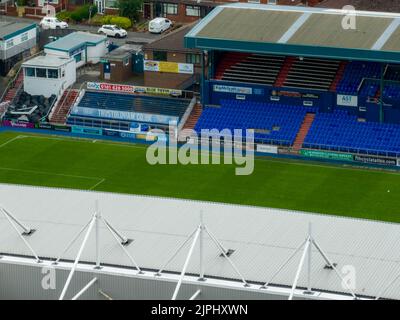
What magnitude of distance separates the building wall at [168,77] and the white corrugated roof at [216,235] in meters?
32.2

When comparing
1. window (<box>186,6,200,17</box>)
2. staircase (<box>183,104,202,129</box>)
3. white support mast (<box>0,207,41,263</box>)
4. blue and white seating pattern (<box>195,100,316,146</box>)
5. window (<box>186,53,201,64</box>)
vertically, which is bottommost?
staircase (<box>183,104,202,129</box>)

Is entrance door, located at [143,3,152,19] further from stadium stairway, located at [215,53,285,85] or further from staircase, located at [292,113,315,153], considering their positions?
staircase, located at [292,113,315,153]

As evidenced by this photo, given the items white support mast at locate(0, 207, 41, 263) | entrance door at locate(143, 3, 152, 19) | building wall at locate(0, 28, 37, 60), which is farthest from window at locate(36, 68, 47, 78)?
white support mast at locate(0, 207, 41, 263)

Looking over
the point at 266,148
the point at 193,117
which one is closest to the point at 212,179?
the point at 266,148

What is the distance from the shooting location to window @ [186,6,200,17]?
10903cm

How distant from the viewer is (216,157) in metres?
85.6

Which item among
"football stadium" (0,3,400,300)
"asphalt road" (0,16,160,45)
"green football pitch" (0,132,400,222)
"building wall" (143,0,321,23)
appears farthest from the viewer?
"building wall" (143,0,321,23)

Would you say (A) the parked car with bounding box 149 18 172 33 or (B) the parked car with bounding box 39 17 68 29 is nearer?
(A) the parked car with bounding box 149 18 172 33

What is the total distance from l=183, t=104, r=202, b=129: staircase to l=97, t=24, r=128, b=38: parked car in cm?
1798

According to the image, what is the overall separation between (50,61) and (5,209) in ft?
127

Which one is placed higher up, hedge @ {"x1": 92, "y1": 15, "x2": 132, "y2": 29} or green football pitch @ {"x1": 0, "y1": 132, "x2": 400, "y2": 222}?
hedge @ {"x1": 92, "y1": 15, "x2": 132, "y2": 29}

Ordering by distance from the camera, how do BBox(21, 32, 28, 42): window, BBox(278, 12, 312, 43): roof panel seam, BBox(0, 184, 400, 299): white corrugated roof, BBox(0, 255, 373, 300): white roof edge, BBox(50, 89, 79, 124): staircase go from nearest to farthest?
BBox(0, 255, 373, 300): white roof edge
BBox(0, 184, 400, 299): white corrugated roof
BBox(278, 12, 312, 43): roof panel seam
BBox(50, 89, 79, 124): staircase
BBox(21, 32, 28, 42): window

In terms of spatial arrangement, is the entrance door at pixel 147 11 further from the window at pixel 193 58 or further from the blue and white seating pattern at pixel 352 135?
the blue and white seating pattern at pixel 352 135
